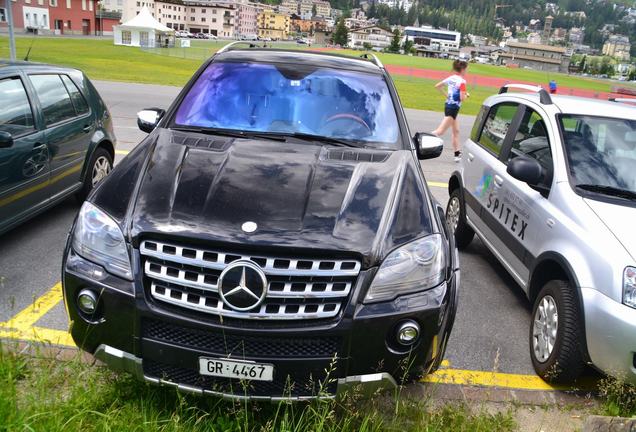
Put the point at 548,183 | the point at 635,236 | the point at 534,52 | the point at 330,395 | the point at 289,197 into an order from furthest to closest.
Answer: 1. the point at 534,52
2. the point at 548,183
3. the point at 635,236
4. the point at 289,197
5. the point at 330,395

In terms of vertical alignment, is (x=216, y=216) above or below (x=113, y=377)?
above

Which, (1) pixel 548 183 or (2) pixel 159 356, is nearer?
(2) pixel 159 356

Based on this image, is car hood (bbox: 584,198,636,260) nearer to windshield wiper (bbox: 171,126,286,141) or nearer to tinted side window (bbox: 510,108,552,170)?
tinted side window (bbox: 510,108,552,170)

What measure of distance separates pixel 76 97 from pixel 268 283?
15.1 feet

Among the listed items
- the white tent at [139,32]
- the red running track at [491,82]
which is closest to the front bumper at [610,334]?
the red running track at [491,82]

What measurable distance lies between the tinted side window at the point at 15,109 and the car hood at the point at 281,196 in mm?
2040

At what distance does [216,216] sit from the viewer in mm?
2729

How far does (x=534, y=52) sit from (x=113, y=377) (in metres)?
189

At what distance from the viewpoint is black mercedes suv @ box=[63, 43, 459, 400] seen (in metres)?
2.53

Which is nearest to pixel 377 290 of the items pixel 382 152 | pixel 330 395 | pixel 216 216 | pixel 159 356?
pixel 330 395

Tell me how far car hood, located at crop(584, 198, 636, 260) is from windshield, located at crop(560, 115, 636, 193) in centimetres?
24

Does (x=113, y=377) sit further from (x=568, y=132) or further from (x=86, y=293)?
(x=568, y=132)

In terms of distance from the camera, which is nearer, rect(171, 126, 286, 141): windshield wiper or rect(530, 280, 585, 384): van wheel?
rect(530, 280, 585, 384): van wheel

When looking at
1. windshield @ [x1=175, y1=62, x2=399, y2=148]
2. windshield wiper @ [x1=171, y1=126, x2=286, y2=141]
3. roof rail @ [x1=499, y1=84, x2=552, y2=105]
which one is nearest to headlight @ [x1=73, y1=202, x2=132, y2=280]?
windshield wiper @ [x1=171, y1=126, x2=286, y2=141]
